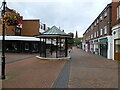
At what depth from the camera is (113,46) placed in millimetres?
14883

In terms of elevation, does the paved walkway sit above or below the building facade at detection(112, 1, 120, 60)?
below

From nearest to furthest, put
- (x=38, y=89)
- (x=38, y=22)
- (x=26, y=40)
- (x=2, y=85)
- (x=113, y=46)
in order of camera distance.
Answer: (x=38, y=89), (x=2, y=85), (x=113, y=46), (x=26, y=40), (x=38, y=22)

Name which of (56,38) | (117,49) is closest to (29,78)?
(56,38)

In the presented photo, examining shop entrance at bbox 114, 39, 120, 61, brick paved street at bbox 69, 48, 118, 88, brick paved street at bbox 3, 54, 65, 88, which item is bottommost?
brick paved street at bbox 69, 48, 118, 88

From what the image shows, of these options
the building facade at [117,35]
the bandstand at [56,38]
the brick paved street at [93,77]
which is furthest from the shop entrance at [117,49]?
the bandstand at [56,38]

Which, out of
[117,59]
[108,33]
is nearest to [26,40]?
[108,33]

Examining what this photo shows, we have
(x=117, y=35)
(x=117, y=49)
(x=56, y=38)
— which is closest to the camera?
(x=117, y=35)

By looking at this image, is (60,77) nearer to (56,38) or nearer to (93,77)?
(93,77)

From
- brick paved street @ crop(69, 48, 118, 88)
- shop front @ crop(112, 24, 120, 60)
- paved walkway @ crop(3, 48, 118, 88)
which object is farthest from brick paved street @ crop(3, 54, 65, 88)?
shop front @ crop(112, 24, 120, 60)

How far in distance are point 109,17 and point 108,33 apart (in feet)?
7.72

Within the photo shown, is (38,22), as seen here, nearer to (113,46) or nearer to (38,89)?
(113,46)

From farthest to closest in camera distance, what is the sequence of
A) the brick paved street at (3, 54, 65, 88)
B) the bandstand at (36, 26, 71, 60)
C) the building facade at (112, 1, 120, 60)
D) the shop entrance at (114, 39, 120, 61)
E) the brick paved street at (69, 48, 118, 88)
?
the bandstand at (36, 26, 71, 60) < the shop entrance at (114, 39, 120, 61) < the building facade at (112, 1, 120, 60) < the brick paved street at (69, 48, 118, 88) < the brick paved street at (3, 54, 65, 88)

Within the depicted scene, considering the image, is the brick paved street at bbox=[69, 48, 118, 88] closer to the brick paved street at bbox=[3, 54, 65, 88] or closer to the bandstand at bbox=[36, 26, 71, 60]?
the brick paved street at bbox=[3, 54, 65, 88]

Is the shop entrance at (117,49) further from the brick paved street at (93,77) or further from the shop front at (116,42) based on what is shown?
the brick paved street at (93,77)
